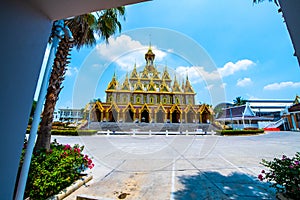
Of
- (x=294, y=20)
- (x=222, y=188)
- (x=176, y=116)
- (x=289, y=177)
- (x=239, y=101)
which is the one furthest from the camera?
(x=239, y=101)

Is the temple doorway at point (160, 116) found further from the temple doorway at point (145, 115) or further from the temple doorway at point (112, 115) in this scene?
the temple doorway at point (112, 115)

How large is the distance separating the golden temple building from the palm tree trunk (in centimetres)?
2150

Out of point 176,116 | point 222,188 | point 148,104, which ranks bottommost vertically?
point 222,188

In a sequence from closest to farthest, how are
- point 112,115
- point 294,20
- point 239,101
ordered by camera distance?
point 294,20
point 112,115
point 239,101

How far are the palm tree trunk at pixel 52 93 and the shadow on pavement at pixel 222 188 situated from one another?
3.67 meters

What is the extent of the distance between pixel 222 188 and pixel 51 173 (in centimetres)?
368

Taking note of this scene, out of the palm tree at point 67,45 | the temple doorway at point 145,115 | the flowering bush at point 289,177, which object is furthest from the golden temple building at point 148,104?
the flowering bush at point 289,177

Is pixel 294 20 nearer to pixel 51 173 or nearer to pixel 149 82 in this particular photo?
pixel 51 173

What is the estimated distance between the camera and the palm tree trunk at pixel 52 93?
3747 mm

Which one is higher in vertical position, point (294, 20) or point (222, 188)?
point (294, 20)

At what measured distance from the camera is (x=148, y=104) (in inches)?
1097

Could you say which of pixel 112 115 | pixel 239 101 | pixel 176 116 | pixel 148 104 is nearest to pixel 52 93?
pixel 112 115

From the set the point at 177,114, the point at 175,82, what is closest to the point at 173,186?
the point at 177,114

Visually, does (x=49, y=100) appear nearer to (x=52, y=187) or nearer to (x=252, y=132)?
(x=52, y=187)
